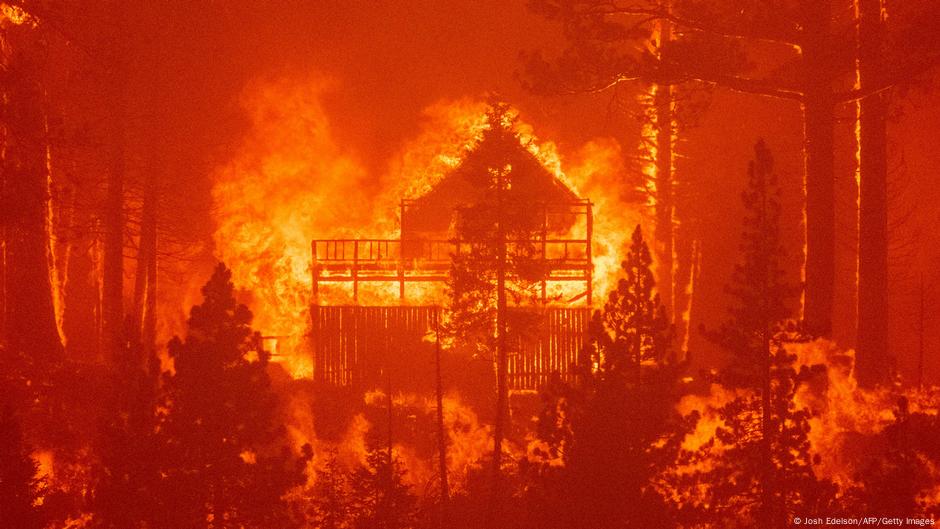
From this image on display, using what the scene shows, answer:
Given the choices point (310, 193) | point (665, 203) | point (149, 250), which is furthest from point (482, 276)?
point (310, 193)

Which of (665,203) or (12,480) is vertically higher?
(665,203)

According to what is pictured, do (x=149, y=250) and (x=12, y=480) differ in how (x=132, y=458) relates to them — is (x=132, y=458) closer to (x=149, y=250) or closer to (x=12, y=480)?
(x=12, y=480)

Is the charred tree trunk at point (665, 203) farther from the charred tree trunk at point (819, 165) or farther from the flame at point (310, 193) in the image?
the charred tree trunk at point (819, 165)

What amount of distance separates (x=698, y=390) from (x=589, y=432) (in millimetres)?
8497

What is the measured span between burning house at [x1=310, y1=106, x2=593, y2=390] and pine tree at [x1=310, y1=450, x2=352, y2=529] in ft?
11.4

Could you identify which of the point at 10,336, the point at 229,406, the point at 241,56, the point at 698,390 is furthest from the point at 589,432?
the point at 241,56

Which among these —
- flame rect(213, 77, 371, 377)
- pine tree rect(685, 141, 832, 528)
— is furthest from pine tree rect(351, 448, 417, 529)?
flame rect(213, 77, 371, 377)

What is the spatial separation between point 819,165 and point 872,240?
3.08 meters

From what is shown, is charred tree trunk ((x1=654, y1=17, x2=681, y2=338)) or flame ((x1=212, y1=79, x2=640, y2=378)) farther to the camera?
flame ((x1=212, y1=79, x2=640, y2=378))

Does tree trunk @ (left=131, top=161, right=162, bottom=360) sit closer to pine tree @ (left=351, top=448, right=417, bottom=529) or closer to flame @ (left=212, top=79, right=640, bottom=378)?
flame @ (left=212, top=79, right=640, bottom=378)

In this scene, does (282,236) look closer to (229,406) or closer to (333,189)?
(333,189)

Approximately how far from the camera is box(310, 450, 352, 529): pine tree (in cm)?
1544

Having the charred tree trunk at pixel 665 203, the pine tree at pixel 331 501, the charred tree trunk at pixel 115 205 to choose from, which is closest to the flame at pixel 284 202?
the charred tree trunk at pixel 115 205

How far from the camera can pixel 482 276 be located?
18.5 m
